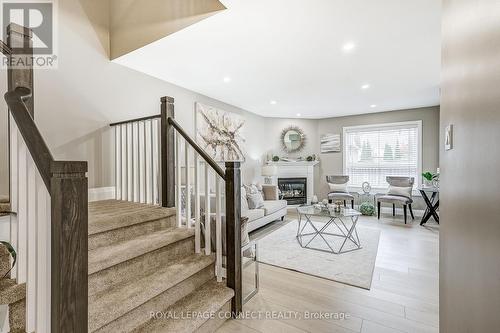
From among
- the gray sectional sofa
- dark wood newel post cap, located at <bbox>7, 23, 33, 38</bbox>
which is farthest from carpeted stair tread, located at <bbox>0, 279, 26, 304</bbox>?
the gray sectional sofa

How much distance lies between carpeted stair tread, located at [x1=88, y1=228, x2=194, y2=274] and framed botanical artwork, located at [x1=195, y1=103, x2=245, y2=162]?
8.17ft

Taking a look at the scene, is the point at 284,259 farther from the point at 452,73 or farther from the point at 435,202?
the point at 435,202

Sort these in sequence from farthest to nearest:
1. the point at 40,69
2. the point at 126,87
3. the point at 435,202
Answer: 1. the point at 435,202
2. the point at 126,87
3. the point at 40,69

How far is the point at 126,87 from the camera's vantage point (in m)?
3.53

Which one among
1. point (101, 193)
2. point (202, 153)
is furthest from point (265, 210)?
point (101, 193)

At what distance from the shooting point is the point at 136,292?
1.62 metres

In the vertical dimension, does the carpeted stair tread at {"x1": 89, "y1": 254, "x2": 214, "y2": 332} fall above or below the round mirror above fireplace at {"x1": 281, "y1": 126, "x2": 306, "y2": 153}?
below

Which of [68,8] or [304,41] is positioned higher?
[68,8]

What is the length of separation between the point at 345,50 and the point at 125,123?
298cm

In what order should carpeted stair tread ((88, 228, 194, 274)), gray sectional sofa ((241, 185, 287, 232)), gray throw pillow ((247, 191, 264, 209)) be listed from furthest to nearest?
gray throw pillow ((247, 191, 264, 209)) < gray sectional sofa ((241, 185, 287, 232)) < carpeted stair tread ((88, 228, 194, 274))

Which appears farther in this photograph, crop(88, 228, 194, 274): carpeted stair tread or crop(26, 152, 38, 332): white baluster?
crop(88, 228, 194, 274): carpeted stair tread

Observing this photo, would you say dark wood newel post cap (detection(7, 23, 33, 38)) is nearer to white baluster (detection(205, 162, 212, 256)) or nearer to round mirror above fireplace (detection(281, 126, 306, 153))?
white baluster (detection(205, 162, 212, 256))

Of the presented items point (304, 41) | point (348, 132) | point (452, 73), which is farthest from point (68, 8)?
point (348, 132)

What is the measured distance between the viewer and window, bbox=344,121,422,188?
603 centimetres
